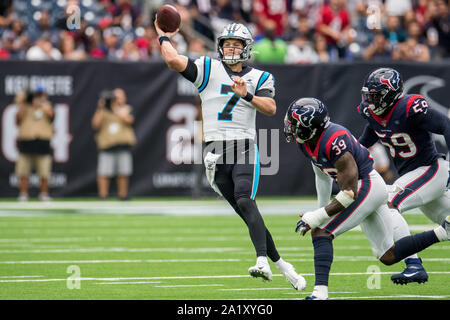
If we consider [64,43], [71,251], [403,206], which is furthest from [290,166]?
[403,206]

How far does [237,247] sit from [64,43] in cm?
754

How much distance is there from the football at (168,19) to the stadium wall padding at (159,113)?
795 cm

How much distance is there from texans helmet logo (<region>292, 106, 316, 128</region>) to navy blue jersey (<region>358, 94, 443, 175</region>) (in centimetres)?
153

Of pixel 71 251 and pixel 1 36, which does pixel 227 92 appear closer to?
pixel 71 251

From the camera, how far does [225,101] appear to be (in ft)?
22.9

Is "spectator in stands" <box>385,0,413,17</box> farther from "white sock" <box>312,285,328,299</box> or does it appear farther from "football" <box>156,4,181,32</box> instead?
"white sock" <box>312,285,328,299</box>

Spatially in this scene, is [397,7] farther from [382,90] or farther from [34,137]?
[382,90]

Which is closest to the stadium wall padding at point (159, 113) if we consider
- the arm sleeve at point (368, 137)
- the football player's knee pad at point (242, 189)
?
the arm sleeve at point (368, 137)

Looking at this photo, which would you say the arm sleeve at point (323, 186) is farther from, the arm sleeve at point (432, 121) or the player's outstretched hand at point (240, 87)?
the arm sleeve at point (432, 121)

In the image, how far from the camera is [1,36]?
16453mm

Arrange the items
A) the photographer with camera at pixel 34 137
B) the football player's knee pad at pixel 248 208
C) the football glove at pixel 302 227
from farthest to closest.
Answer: the photographer with camera at pixel 34 137 → the football player's knee pad at pixel 248 208 → the football glove at pixel 302 227

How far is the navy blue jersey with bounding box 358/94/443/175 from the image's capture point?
727cm

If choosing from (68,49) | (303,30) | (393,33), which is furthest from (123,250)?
(393,33)

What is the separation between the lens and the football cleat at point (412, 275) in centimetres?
673
